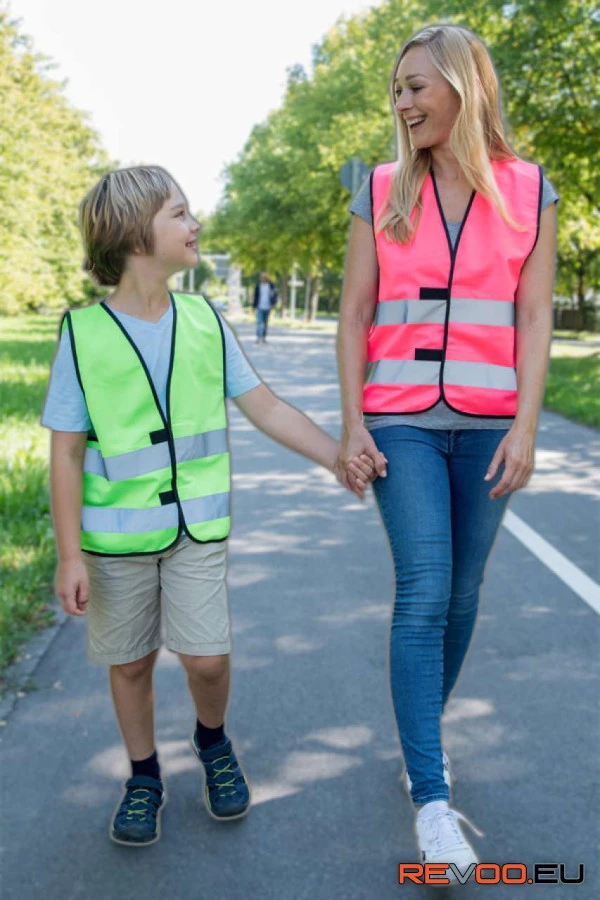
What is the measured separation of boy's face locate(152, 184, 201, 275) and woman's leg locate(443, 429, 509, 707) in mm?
858

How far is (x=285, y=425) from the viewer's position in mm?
3285

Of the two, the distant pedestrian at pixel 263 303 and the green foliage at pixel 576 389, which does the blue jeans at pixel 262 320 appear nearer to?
the distant pedestrian at pixel 263 303

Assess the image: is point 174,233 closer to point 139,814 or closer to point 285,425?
point 285,425

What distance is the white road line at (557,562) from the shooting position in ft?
19.1

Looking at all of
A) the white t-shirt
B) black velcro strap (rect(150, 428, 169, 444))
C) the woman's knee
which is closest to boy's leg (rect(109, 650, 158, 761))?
black velcro strap (rect(150, 428, 169, 444))

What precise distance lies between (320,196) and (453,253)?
3709cm

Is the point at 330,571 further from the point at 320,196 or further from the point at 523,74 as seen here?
the point at 320,196

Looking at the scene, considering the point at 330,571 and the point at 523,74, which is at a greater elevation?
the point at 523,74

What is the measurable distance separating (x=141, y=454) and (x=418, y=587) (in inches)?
A: 31.4

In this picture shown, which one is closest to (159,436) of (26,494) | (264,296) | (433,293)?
(433,293)

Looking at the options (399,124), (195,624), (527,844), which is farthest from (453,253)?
(527,844)

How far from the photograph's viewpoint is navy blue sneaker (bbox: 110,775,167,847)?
313cm

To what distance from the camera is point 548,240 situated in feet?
10.1

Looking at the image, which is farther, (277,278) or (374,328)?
(277,278)
